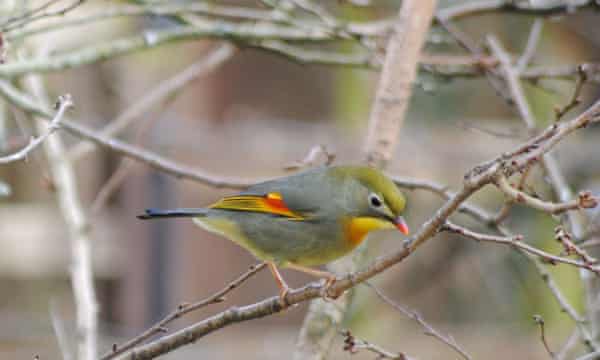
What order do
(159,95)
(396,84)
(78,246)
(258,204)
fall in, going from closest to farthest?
(258,204) → (396,84) → (78,246) → (159,95)

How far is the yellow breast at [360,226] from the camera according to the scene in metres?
3.65

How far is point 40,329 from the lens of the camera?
6172 mm

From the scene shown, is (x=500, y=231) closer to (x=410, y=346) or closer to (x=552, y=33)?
(x=410, y=346)

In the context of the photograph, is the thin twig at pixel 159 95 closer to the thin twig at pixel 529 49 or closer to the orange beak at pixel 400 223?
the thin twig at pixel 529 49

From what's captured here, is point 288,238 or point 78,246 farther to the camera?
point 78,246

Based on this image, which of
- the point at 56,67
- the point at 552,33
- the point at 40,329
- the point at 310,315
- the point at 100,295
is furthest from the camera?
the point at 552,33

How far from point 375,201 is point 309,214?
30 cm

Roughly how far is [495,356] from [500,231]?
9.52 feet

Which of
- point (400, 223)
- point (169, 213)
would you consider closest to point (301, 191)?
point (400, 223)

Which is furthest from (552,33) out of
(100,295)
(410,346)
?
(100,295)

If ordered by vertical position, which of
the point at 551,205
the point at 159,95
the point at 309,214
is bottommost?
the point at 551,205

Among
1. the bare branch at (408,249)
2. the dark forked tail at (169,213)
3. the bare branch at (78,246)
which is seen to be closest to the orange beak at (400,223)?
the bare branch at (408,249)

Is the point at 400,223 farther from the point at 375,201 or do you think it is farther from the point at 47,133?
the point at 47,133

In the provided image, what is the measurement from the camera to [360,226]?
3.67m
